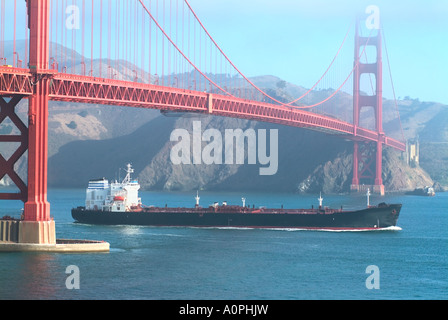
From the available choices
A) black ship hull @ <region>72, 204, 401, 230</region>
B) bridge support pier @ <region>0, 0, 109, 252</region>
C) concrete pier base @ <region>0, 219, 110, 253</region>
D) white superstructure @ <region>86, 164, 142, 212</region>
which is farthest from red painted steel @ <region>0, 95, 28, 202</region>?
black ship hull @ <region>72, 204, 401, 230</region>

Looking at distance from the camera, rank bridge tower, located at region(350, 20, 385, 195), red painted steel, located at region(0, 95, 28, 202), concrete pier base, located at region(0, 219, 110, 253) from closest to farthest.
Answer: concrete pier base, located at region(0, 219, 110, 253), red painted steel, located at region(0, 95, 28, 202), bridge tower, located at region(350, 20, 385, 195)

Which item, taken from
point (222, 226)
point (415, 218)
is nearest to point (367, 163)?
point (415, 218)

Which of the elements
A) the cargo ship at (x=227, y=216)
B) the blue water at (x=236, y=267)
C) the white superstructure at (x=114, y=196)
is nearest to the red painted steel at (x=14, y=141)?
the blue water at (x=236, y=267)

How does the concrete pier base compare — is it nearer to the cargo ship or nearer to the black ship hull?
the cargo ship

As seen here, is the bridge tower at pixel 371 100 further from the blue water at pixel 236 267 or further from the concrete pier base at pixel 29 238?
the concrete pier base at pixel 29 238

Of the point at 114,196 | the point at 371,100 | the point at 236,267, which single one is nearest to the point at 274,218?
the point at 114,196

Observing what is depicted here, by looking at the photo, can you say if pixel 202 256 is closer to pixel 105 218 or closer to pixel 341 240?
pixel 341 240
